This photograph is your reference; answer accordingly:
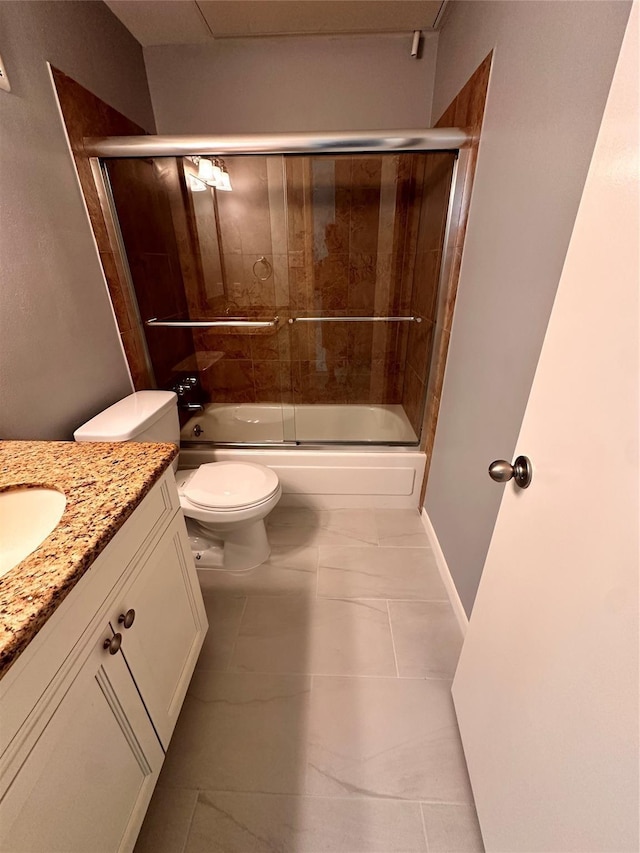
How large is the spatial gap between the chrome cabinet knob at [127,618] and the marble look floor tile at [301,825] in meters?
0.63

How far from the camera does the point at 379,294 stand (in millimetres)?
2297

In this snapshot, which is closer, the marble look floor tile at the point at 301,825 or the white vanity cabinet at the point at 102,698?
the white vanity cabinet at the point at 102,698

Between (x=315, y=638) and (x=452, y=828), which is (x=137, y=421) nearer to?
(x=315, y=638)

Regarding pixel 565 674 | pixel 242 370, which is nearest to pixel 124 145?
pixel 242 370

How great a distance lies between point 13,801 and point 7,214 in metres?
1.46

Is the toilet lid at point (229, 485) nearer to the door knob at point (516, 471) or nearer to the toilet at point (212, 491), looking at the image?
the toilet at point (212, 491)

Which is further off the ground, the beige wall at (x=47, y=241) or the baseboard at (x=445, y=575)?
the beige wall at (x=47, y=241)

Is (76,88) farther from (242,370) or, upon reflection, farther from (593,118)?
(593,118)

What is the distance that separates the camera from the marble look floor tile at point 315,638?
1.20 metres

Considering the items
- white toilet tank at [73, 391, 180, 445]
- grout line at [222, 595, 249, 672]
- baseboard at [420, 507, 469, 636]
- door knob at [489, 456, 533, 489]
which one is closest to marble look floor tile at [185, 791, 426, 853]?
grout line at [222, 595, 249, 672]

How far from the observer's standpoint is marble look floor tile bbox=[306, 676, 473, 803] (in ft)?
3.04

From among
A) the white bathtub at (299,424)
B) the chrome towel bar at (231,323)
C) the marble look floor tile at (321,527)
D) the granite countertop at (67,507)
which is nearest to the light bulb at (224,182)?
the chrome towel bar at (231,323)

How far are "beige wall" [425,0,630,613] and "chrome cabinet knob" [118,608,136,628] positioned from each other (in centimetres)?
88

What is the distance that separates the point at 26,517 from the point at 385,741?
3.84ft
